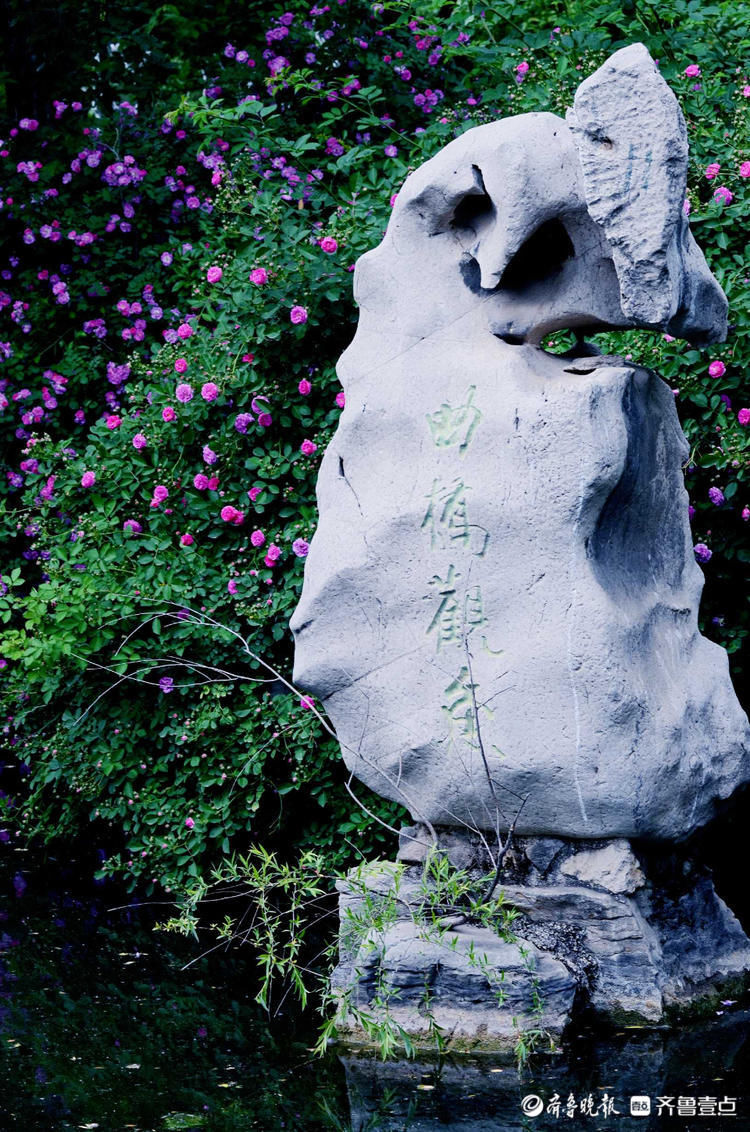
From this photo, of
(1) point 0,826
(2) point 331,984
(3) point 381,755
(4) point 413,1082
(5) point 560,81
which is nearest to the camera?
(4) point 413,1082

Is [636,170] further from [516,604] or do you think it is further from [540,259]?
[516,604]

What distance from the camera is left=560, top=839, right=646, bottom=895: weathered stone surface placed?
3883 millimetres

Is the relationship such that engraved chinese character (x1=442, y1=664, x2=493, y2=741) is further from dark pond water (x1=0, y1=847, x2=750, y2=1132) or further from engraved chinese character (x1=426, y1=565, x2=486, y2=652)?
dark pond water (x1=0, y1=847, x2=750, y2=1132)

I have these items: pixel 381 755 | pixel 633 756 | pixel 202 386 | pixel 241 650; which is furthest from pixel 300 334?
pixel 633 756

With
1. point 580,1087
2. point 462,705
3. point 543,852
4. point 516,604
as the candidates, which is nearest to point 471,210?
point 516,604

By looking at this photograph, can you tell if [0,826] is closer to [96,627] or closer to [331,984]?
[96,627]

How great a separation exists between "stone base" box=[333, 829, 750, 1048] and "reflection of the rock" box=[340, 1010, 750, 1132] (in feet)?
0.31

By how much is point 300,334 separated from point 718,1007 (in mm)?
2781

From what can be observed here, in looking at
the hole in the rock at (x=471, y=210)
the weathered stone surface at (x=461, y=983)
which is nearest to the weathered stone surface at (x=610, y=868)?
the weathered stone surface at (x=461, y=983)

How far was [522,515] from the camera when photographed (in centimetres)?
386

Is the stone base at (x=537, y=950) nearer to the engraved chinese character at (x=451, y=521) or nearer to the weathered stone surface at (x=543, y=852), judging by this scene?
the weathered stone surface at (x=543, y=852)

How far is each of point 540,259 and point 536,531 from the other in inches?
31.7

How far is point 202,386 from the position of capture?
18.1 ft

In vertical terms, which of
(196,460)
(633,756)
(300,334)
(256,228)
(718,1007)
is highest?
(256,228)
